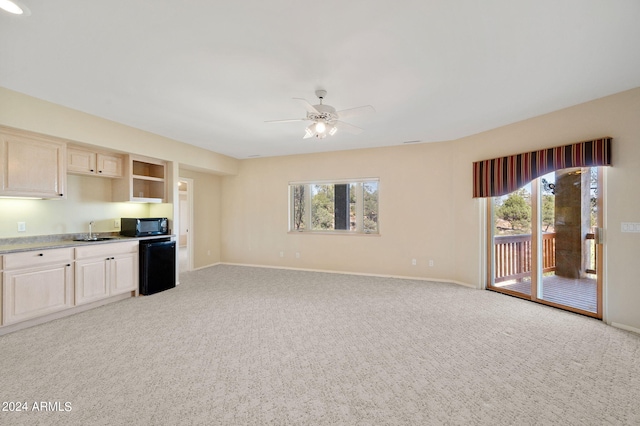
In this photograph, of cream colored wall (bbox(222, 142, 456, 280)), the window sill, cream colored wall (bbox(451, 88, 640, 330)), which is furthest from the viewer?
the window sill

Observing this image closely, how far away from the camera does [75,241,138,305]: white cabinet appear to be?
3.48 meters

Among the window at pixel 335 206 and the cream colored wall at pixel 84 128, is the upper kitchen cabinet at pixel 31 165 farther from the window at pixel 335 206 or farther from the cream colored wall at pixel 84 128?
the window at pixel 335 206

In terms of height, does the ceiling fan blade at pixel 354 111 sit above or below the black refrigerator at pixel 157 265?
above

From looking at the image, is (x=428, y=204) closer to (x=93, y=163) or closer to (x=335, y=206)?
(x=335, y=206)

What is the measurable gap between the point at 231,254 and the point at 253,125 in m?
3.80

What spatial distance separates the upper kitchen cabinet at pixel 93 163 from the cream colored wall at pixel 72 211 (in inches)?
12.7

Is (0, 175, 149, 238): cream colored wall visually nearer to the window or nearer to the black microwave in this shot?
the black microwave

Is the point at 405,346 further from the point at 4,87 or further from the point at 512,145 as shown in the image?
the point at 4,87

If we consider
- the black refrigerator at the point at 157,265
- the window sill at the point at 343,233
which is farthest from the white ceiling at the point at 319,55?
the window sill at the point at 343,233

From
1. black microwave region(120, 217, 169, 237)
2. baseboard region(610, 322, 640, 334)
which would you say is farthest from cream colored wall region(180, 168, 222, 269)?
baseboard region(610, 322, 640, 334)

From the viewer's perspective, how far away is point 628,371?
2.19 meters

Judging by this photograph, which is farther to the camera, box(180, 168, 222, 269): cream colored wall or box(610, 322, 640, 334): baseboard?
box(180, 168, 222, 269): cream colored wall

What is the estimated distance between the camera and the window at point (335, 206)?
18.6 ft

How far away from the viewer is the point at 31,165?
10.4ft
